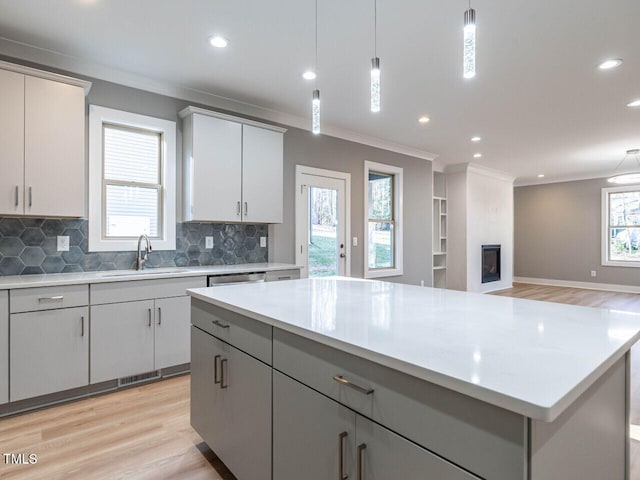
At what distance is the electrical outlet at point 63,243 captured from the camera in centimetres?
296

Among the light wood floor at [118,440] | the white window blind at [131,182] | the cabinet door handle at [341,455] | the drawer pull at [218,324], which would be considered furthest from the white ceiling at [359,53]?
the light wood floor at [118,440]

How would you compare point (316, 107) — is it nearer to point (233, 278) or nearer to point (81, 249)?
point (233, 278)

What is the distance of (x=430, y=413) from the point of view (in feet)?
2.79

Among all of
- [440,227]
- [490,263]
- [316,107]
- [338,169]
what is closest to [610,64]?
[316,107]

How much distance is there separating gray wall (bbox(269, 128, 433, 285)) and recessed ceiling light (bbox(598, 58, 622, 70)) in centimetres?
282

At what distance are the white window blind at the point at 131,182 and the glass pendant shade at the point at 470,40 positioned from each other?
2.96m

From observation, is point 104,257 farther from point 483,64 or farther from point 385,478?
point 483,64

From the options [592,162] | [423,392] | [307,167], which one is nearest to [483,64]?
[307,167]

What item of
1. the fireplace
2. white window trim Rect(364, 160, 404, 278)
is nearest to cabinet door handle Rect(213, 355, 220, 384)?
white window trim Rect(364, 160, 404, 278)

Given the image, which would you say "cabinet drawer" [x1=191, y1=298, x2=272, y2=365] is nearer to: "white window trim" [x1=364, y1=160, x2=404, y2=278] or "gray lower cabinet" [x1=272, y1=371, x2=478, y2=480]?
"gray lower cabinet" [x1=272, y1=371, x2=478, y2=480]

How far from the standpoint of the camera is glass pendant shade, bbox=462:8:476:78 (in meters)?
1.42

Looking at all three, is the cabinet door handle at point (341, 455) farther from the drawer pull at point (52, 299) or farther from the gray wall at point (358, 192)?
the gray wall at point (358, 192)

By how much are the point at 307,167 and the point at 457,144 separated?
2.68m

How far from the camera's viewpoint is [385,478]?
0.96m
